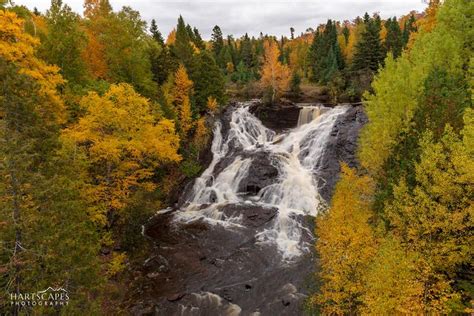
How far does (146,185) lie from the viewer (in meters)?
Result: 22.8

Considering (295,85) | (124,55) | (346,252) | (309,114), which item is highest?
(124,55)

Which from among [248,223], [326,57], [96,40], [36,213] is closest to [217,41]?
[326,57]

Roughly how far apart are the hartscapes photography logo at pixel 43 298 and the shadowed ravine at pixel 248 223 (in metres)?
7.64

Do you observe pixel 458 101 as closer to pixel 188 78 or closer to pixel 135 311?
pixel 135 311

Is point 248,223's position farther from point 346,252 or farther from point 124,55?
point 124,55

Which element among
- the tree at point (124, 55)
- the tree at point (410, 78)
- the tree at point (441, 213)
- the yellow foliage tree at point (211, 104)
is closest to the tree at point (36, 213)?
the tree at point (441, 213)

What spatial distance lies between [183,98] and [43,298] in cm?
3020

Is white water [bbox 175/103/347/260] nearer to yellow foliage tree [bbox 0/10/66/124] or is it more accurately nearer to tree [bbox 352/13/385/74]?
tree [bbox 352/13/385/74]

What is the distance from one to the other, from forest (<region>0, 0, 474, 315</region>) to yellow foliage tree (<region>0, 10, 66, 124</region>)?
0.31ft

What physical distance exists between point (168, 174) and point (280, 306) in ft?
65.3

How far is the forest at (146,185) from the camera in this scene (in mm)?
11820

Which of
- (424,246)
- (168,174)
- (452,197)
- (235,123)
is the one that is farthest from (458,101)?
(235,123)

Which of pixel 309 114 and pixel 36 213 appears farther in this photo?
pixel 309 114

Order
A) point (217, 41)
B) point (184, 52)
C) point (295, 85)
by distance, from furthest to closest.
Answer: point (217, 41), point (295, 85), point (184, 52)
